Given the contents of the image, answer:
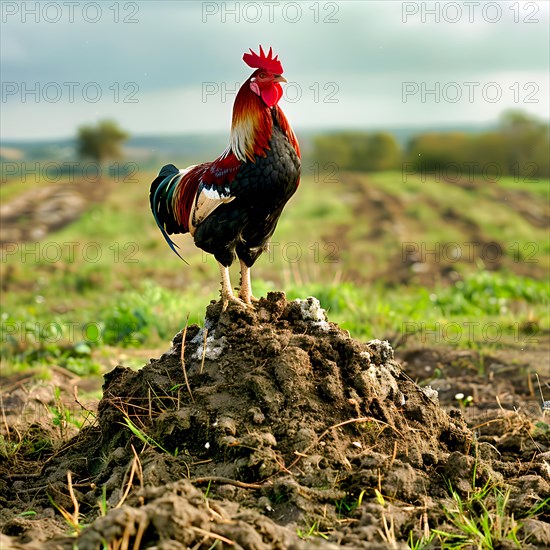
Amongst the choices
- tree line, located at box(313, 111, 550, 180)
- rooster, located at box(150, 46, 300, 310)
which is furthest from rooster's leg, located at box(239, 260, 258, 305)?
tree line, located at box(313, 111, 550, 180)

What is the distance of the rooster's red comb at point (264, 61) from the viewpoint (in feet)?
15.0

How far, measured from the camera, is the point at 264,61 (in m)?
4.58

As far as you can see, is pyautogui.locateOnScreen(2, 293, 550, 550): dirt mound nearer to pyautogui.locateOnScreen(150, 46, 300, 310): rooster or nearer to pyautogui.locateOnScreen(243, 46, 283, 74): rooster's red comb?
pyautogui.locateOnScreen(150, 46, 300, 310): rooster

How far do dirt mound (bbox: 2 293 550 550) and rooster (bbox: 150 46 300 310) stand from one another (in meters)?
0.42

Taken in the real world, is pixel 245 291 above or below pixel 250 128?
below

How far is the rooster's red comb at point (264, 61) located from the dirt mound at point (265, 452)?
4.39 ft

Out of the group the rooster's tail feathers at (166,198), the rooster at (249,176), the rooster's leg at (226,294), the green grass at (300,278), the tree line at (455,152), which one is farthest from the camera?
the tree line at (455,152)

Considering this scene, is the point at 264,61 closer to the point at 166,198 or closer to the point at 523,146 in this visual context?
the point at 166,198

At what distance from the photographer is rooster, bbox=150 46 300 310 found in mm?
4523

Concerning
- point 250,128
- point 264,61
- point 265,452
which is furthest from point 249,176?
point 265,452

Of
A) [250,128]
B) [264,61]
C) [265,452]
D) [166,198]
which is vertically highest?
[264,61]

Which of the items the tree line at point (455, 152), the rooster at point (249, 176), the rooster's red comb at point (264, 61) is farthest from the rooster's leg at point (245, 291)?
the tree line at point (455, 152)

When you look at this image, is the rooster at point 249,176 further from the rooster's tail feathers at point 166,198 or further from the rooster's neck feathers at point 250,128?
the rooster's tail feathers at point 166,198

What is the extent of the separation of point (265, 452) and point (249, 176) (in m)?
1.56
